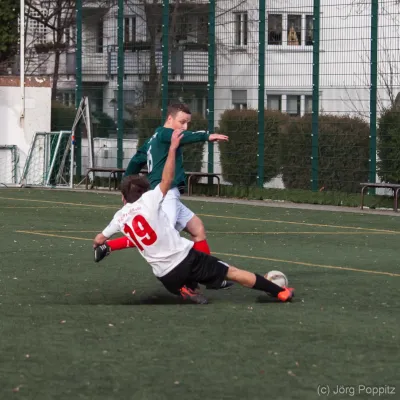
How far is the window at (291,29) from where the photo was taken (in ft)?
77.5

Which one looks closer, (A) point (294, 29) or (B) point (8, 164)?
(A) point (294, 29)

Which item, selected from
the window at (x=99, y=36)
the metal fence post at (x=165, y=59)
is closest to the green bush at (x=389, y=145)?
the metal fence post at (x=165, y=59)

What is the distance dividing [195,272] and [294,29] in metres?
14.9

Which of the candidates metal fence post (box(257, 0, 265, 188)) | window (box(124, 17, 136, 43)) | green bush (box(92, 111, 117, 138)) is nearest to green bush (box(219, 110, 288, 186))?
metal fence post (box(257, 0, 265, 188))

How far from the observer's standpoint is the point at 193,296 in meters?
9.76

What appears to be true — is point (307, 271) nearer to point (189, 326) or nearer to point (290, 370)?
point (189, 326)

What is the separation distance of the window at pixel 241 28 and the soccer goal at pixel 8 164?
6.38m

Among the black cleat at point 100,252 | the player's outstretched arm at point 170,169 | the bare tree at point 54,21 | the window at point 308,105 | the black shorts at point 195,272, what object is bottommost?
the black shorts at point 195,272

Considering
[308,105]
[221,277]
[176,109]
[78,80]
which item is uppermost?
[78,80]

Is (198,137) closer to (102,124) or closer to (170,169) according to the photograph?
(170,169)

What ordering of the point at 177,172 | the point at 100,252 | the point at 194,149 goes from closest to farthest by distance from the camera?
the point at 100,252, the point at 177,172, the point at 194,149

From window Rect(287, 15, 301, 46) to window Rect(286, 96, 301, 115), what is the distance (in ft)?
3.60

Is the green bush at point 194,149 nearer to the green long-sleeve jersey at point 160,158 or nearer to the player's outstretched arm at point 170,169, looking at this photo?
the green long-sleeve jersey at point 160,158

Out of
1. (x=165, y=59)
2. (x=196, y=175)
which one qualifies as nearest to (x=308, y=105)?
(x=196, y=175)
